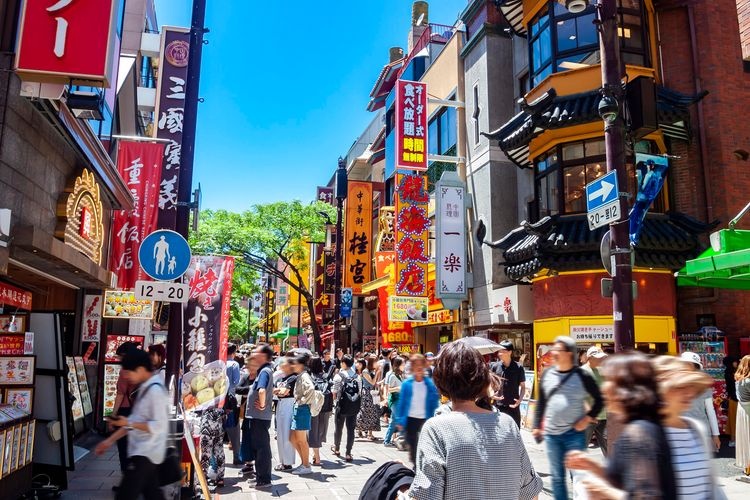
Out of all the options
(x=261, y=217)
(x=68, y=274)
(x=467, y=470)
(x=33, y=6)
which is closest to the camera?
(x=467, y=470)

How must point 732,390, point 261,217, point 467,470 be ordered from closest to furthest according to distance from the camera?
point 467,470, point 732,390, point 261,217

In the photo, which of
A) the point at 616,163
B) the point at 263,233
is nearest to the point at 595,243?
the point at 616,163

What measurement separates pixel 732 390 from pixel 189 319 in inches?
419

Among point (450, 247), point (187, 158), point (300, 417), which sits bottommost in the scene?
point (300, 417)

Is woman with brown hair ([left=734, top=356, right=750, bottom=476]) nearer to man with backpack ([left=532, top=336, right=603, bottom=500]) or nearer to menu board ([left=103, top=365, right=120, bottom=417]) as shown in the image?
man with backpack ([left=532, top=336, right=603, bottom=500])

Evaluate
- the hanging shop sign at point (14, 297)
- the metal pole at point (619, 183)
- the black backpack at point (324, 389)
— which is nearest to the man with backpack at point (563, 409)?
the metal pole at point (619, 183)

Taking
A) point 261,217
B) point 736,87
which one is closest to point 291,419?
point 736,87

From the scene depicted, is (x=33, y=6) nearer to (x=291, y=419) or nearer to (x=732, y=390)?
(x=291, y=419)

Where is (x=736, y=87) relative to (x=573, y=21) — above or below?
below

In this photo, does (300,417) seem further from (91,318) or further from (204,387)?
(91,318)

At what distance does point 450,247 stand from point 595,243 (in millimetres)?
6473

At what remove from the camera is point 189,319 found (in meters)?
9.55

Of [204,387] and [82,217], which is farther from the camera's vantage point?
[82,217]

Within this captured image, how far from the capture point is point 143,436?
16.3 feet
